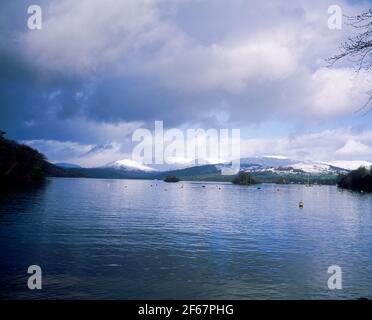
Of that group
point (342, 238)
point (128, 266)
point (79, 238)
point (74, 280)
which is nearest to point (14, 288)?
point (74, 280)

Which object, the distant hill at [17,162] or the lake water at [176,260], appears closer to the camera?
the lake water at [176,260]

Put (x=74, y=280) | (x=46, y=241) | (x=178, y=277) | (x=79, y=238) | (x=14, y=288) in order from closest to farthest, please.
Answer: (x=14, y=288), (x=74, y=280), (x=178, y=277), (x=46, y=241), (x=79, y=238)

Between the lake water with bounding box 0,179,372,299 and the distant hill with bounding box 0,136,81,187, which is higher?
the distant hill with bounding box 0,136,81,187

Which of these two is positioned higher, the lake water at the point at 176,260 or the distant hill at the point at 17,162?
the distant hill at the point at 17,162

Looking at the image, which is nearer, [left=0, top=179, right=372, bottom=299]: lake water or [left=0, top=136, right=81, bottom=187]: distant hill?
[left=0, top=179, right=372, bottom=299]: lake water

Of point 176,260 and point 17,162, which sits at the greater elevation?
point 17,162

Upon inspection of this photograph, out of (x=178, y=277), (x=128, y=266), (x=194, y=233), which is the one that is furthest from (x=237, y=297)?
(x=194, y=233)

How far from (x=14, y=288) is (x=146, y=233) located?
2440 cm

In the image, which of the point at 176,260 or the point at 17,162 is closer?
the point at 176,260

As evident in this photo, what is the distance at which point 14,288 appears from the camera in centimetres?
2145

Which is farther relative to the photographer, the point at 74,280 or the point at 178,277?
the point at 178,277
